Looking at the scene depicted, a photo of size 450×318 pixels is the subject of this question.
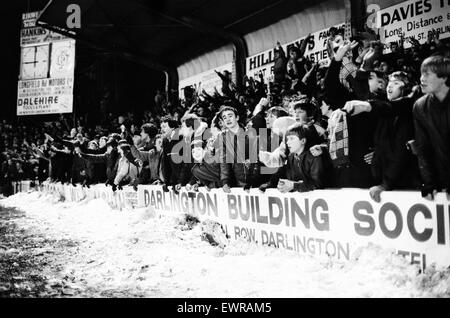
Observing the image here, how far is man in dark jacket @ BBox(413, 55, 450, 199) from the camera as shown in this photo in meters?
3.12

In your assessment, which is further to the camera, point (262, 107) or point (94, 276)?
point (262, 107)

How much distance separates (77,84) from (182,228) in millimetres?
14804

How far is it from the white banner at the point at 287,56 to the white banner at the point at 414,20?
93cm

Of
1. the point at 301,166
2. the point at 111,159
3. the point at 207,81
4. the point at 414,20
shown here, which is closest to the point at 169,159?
the point at 111,159

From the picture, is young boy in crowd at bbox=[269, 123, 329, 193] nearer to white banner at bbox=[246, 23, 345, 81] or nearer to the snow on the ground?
the snow on the ground

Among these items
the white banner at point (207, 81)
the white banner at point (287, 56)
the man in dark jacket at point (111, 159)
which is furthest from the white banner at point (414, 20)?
the man in dark jacket at point (111, 159)

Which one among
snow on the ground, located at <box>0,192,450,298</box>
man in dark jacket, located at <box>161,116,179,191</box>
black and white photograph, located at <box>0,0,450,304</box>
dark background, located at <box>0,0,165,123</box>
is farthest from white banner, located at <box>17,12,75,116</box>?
snow on the ground, located at <box>0,192,450,298</box>

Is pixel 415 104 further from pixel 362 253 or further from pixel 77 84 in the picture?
pixel 77 84

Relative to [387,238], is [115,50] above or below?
above

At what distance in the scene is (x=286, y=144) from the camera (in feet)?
15.8

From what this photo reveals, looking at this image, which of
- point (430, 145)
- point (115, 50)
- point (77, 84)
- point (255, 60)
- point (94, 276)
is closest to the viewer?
point (430, 145)

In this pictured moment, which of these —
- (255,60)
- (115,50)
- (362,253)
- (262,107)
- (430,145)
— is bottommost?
(362,253)

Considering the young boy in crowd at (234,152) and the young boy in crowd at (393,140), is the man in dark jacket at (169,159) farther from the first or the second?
the young boy in crowd at (393,140)
